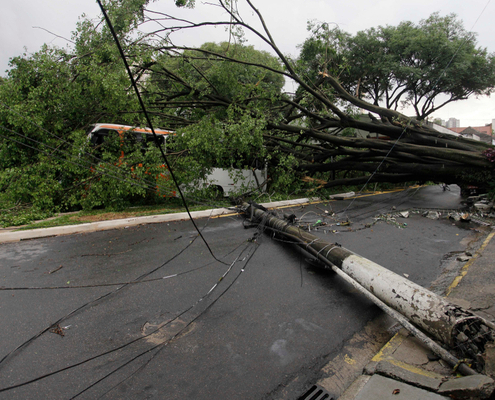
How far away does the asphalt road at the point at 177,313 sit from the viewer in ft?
8.01

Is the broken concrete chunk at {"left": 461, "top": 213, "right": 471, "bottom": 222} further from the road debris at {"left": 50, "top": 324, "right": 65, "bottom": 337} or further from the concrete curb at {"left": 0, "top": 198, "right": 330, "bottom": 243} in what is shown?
the road debris at {"left": 50, "top": 324, "right": 65, "bottom": 337}

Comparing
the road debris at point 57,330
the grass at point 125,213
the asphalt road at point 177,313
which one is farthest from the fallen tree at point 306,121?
the road debris at point 57,330

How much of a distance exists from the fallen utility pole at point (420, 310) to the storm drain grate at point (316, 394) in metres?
1.00

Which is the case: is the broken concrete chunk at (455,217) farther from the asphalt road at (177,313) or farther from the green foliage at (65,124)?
the green foliage at (65,124)

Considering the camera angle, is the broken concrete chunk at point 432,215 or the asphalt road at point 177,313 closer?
the asphalt road at point 177,313

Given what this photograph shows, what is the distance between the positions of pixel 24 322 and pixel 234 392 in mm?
2483

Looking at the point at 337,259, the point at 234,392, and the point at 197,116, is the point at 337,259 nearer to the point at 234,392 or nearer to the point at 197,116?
the point at 234,392

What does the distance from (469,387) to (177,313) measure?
2.70m

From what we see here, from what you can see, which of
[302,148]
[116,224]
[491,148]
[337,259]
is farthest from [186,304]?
[491,148]

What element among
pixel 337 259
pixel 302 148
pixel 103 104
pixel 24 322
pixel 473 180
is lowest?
pixel 24 322

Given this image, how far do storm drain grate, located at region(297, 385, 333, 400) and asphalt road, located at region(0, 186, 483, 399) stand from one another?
0.18 ft

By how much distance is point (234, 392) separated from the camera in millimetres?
2318

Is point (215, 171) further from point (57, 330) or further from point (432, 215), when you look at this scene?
point (57, 330)

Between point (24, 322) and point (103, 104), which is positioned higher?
point (103, 104)
